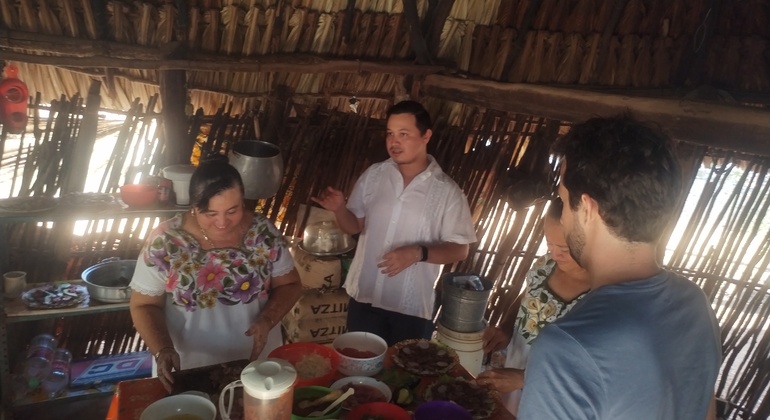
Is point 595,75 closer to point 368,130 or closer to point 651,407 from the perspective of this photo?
point 368,130

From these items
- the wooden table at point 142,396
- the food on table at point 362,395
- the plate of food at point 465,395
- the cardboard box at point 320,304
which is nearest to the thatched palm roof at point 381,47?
the cardboard box at point 320,304

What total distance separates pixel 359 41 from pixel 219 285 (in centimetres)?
191

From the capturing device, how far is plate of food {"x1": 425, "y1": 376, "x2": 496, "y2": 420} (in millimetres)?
1678

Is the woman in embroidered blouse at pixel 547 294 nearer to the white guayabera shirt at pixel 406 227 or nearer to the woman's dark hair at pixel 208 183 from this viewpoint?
the white guayabera shirt at pixel 406 227

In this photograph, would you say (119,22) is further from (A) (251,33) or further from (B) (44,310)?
(B) (44,310)

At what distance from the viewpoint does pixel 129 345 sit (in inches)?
140

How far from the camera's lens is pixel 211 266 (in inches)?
83.5

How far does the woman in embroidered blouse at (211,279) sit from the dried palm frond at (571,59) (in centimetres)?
237

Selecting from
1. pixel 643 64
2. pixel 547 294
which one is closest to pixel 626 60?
pixel 643 64

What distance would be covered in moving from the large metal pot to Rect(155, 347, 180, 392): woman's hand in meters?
1.22

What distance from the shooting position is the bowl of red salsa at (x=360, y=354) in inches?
70.9

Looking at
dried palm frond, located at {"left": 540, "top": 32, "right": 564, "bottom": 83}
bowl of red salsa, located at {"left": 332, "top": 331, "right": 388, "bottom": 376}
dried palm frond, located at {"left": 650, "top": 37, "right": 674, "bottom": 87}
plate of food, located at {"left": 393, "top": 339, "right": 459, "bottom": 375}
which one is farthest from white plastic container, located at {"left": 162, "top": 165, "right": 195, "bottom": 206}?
dried palm frond, located at {"left": 650, "top": 37, "right": 674, "bottom": 87}

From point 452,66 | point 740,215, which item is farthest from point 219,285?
point 740,215

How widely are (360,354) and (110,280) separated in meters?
1.97
